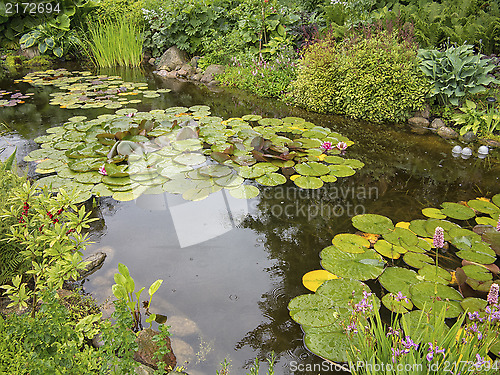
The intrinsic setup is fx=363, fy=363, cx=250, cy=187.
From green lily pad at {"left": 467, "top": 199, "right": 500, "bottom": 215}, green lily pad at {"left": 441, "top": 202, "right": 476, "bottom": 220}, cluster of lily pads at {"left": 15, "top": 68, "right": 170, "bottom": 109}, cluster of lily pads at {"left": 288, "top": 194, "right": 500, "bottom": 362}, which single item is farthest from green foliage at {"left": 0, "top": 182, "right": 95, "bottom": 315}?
cluster of lily pads at {"left": 15, "top": 68, "right": 170, "bottom": 109}

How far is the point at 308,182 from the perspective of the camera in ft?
12.2

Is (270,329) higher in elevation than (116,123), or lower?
lower

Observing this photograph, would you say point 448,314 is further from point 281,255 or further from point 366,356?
point 281,255

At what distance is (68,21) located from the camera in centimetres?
966

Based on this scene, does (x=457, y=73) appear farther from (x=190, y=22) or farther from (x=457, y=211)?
(x=190, y=22)

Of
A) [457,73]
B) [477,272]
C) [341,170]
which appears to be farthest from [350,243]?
[457,73]

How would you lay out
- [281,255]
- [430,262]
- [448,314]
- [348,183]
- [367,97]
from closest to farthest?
[448,314]
[430,262]
[281,255]
[348,183]
[367,97]

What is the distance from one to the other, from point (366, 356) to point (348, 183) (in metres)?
2.45

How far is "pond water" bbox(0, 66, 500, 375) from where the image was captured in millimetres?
2209

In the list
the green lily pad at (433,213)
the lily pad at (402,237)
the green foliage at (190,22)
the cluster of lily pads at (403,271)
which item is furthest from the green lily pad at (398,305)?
the green foliage at (190,22)

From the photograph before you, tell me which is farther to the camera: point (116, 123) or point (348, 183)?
point (116, 123)

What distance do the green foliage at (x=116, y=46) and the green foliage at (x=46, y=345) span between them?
810 centimetres

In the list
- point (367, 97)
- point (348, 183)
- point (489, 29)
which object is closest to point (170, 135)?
point (348, 183)

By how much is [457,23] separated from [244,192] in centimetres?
506
